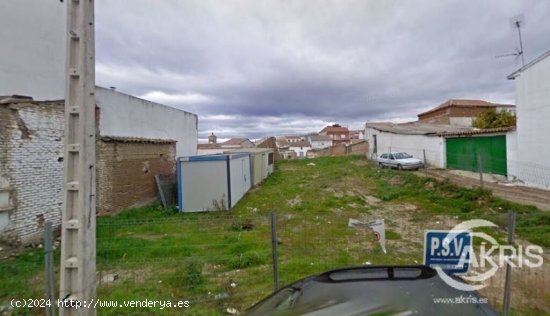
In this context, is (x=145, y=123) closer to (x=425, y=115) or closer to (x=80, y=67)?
(x=80, y=67)

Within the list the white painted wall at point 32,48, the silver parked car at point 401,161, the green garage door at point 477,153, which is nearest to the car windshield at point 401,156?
the silver parked car at point 401,161

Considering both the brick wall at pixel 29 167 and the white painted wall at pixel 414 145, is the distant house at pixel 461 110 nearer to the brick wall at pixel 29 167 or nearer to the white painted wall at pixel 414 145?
the white painted wall at pixel 414 145

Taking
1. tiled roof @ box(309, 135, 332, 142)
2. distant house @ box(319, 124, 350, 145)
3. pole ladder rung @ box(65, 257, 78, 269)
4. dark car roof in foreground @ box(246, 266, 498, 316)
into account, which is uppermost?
distant house @ box(319, 124, 350, 145)

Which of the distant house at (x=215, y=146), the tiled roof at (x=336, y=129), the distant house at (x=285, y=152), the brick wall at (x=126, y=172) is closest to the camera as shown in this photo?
the brick wall at (x=126, y=172)

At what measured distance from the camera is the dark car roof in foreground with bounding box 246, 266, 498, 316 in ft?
5.56

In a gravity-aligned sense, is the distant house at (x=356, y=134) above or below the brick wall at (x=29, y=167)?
above

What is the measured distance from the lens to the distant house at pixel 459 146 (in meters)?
14.6

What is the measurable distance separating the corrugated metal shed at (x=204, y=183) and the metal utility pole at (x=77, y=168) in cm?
774

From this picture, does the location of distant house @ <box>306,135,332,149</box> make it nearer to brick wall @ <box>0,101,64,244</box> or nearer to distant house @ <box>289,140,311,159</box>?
distant house @ <box>289,140,311,159</box>

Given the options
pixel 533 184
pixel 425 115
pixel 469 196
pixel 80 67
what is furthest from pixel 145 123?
pixel 425 115

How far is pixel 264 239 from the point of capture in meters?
7.04

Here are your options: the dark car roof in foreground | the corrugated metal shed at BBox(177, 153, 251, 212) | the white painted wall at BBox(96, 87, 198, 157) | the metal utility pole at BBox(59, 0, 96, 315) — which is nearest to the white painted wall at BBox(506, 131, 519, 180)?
the corrugated metal shed at BBox(177, 153, 251, 212)

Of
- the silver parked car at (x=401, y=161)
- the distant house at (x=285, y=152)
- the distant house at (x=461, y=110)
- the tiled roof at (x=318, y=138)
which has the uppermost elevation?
the tiled roof at (x=318, y=138)

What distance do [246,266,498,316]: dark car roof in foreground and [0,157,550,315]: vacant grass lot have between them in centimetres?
208
